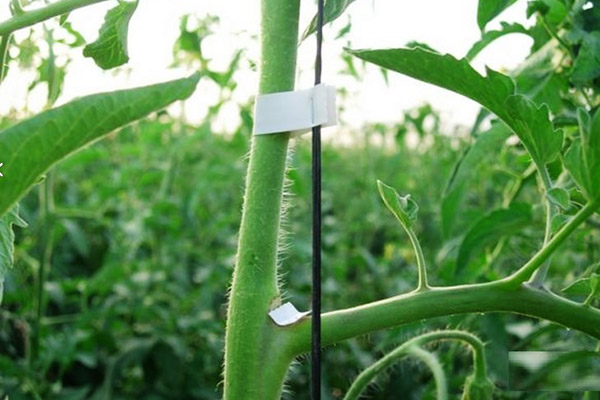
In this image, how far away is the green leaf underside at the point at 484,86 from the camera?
2.71ft

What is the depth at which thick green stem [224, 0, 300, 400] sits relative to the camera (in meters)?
0.90

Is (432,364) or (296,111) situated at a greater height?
(296,111)

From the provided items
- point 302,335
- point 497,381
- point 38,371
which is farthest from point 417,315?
point 38,371

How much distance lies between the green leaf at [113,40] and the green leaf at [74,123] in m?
0.20

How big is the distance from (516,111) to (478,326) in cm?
108

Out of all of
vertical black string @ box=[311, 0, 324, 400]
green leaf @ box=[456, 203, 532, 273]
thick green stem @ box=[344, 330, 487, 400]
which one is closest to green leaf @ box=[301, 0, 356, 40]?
vertical black string @ box=[311, 0, 324, 400]

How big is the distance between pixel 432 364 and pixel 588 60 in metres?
0.43

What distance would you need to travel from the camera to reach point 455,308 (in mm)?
862

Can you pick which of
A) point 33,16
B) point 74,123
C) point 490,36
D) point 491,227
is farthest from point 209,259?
point 74,123

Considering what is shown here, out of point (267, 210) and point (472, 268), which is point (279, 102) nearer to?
point (267, 210)

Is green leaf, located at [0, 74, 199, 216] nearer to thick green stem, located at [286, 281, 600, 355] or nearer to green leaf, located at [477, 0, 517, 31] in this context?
thick green stem, located at [286, 281, 600, 355]

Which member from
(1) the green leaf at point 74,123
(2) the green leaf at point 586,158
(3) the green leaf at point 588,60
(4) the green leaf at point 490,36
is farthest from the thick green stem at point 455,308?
(4) the green leaf at point 490,36

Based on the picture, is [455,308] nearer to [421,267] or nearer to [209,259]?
[421,267]

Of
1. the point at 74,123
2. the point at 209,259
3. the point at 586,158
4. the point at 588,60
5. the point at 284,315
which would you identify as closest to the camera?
the point at 74,123
